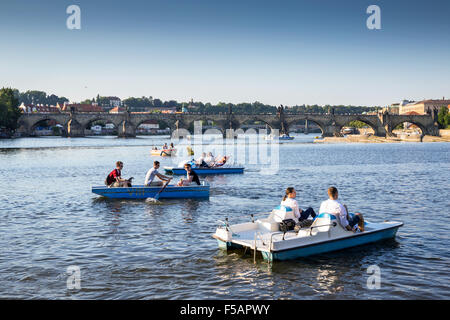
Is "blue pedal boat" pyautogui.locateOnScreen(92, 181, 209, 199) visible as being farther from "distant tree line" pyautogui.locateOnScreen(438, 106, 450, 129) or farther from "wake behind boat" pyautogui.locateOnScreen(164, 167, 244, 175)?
"distant tree line" pyautogui.locateOnScreen(438, 106, 450, 129)

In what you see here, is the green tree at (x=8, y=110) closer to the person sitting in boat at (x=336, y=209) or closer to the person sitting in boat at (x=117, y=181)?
the person sitting in boat at (x=117, y=181)

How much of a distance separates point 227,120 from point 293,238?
12938cm

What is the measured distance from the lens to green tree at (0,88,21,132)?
116688 millimetres

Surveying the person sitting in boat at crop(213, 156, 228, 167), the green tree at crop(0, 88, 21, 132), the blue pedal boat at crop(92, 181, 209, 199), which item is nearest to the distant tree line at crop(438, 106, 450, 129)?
the person sitting in boat at crop(213, 156, 228, 167)

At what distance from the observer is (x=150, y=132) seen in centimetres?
19950

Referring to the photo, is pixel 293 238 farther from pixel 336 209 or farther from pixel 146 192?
pixel 146 192

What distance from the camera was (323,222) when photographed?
1325 cm

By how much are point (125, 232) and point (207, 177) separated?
19.9m

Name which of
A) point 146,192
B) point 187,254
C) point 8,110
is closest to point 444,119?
point 8,110

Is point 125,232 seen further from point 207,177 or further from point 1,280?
point 207,177

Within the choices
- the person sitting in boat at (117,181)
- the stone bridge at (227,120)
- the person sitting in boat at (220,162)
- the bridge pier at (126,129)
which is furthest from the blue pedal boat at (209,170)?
the bridge pier at (126,129)

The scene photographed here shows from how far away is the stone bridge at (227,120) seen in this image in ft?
447

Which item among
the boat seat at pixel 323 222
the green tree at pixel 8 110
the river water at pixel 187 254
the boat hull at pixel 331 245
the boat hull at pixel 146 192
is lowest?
the river water at pixel 187 254
